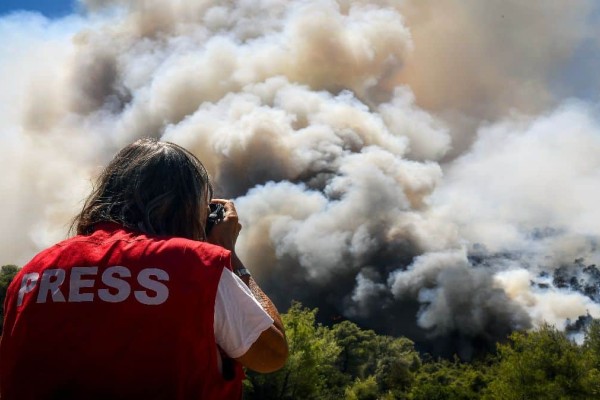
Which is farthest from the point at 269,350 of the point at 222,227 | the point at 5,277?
the point at 5,277

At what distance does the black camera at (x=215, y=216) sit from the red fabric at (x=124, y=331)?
17.8 inches

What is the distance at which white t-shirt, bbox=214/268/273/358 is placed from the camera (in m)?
1.53

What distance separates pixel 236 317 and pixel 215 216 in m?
0.55

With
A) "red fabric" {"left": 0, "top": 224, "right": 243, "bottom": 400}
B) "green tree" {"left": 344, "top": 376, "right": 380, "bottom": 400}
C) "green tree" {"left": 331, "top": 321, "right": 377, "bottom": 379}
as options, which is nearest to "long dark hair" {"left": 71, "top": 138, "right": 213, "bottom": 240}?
"red fabric" {"left": 0, "top": 224, "right": 243, "bottom": 400}

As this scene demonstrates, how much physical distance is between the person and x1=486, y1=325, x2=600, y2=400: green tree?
772 inches

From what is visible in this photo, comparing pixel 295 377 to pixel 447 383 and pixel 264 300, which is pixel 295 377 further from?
pixel 447 383

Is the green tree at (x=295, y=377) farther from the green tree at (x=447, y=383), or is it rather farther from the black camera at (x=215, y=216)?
→ the black camera at (x=215, y=216)

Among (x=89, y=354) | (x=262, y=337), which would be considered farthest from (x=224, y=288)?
(x=89, y=354)

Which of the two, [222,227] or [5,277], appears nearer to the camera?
[222,227]

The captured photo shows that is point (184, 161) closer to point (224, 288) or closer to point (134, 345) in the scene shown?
point (224, 288)

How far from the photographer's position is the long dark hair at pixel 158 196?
1.75 m

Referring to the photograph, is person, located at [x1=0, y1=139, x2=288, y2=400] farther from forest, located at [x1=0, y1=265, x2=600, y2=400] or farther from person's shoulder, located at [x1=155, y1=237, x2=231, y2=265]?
forest, located at [x1=0, y1=265, x2=600, y2=400]

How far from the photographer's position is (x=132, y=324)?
1.43 meters

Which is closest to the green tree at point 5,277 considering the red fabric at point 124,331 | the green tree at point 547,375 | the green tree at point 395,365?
the green tree at point 395,365
